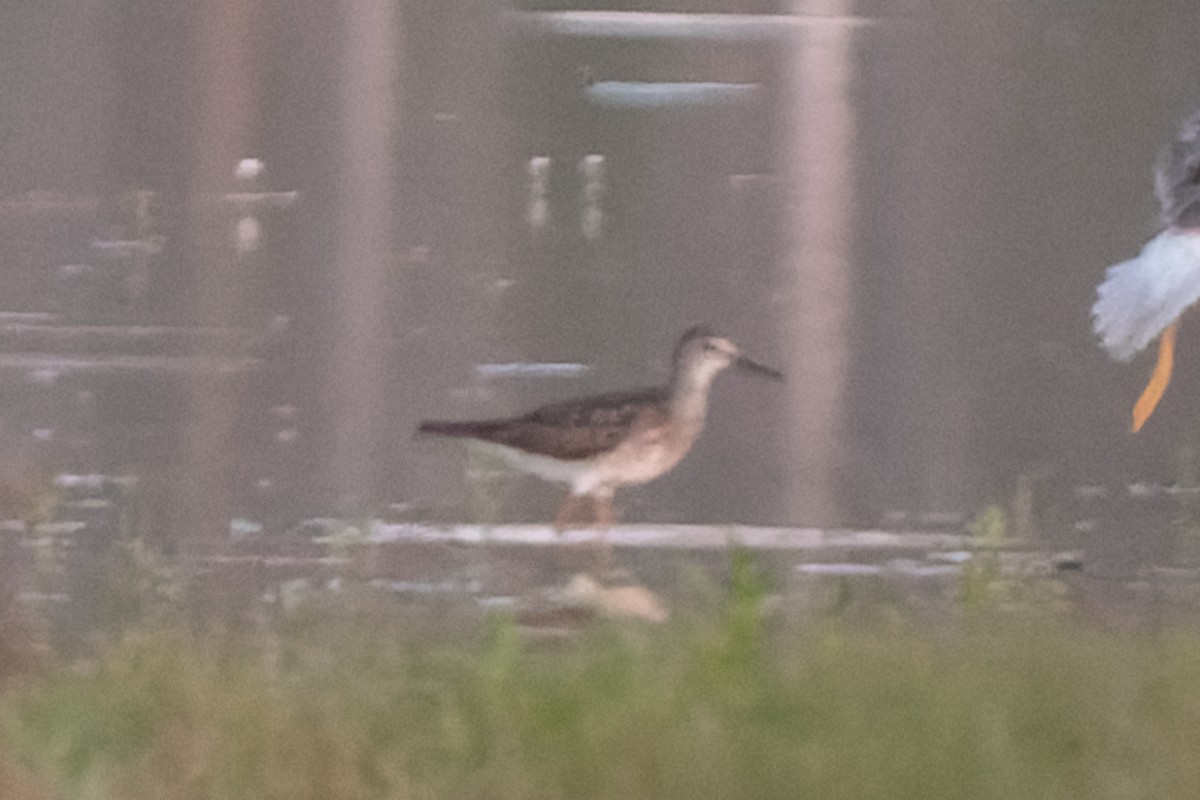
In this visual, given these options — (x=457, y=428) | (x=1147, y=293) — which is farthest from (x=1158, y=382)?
(x=457, y=428)

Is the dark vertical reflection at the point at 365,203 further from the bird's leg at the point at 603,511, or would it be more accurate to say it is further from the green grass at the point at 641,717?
the green grass at the point at 641,717

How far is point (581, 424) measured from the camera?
96 cm

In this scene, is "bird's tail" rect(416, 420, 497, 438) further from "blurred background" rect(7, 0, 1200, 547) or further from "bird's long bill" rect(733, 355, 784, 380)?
"bird's long bill" rect(733, 355, 784, 380)

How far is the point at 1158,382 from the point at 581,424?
550mm

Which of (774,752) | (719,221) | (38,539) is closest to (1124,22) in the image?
(719,221)

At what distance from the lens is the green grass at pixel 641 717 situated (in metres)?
0.52

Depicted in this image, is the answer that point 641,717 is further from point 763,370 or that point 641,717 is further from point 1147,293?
point 1147,293

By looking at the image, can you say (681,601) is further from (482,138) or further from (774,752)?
(482,138)

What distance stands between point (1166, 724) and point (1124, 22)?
0.71m

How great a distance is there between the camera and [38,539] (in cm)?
95

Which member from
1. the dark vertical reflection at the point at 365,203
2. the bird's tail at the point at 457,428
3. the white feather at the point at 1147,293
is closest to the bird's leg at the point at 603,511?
the bird's tail at the point at 457,428

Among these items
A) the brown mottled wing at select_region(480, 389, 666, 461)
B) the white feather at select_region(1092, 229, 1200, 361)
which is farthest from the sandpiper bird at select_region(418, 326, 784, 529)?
the white feather at select_region(1092, 229, 1200, 361)

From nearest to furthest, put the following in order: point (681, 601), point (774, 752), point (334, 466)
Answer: point (774, 752) < point (681, 601) < point (334, 466)

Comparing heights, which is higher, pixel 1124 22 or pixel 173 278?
pixel 1124 22
